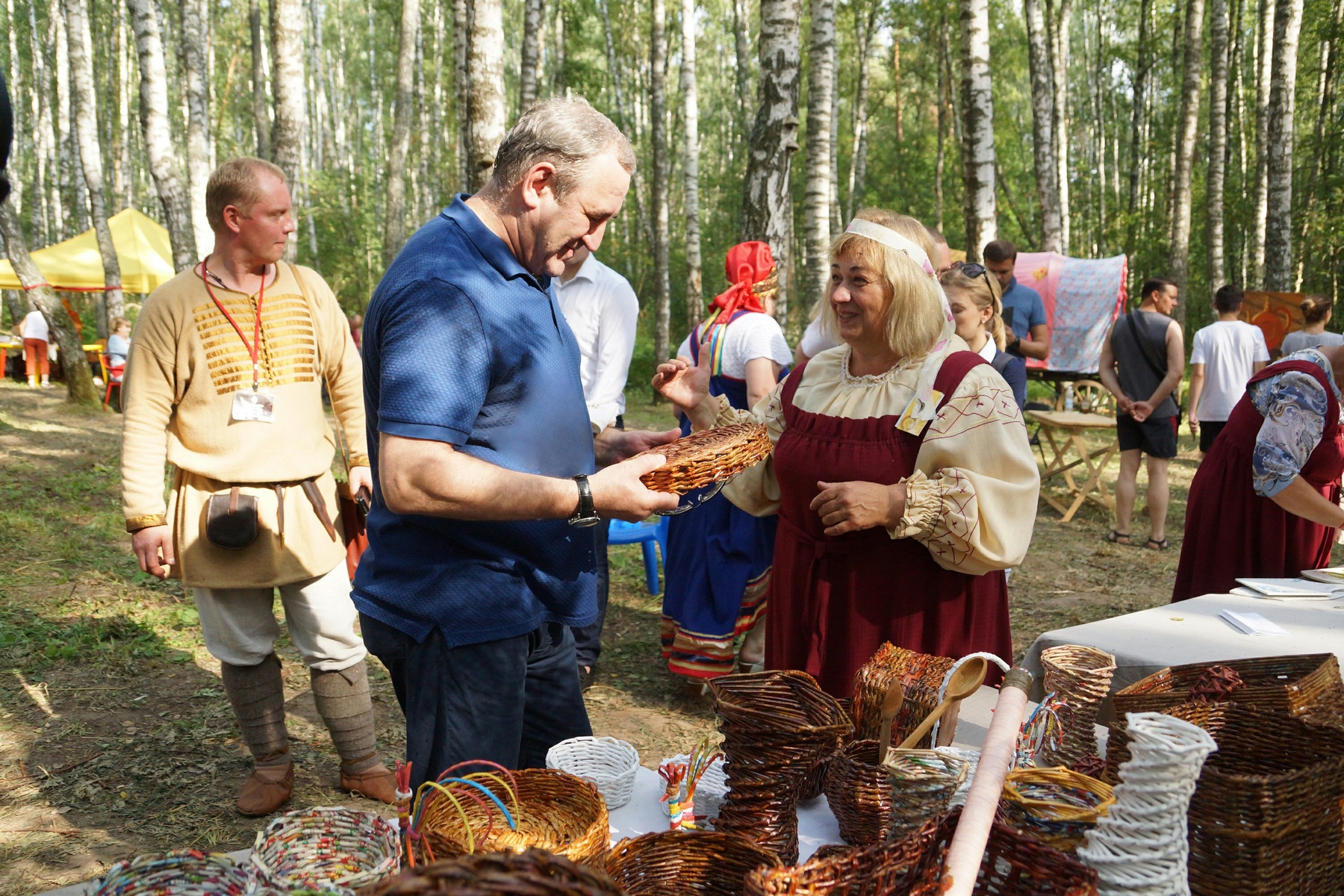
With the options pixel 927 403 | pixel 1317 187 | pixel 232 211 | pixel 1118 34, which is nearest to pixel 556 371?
pixel 927 403

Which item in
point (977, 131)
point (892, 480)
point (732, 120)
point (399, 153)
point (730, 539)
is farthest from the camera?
point (732, 120)

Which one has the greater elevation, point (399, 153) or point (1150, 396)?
point (399, 153)

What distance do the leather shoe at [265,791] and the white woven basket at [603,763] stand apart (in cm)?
191

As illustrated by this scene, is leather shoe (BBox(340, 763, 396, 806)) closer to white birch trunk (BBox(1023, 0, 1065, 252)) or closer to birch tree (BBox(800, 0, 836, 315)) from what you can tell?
birch tree (BBox(800, 0, 836, 315))

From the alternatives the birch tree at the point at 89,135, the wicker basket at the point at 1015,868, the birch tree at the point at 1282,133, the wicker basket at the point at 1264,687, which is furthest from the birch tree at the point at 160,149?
the birch tree at the point at 1282,133

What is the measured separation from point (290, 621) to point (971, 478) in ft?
7.58

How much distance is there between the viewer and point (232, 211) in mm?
3010

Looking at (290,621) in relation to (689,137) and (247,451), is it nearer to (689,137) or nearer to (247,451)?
(247,451)

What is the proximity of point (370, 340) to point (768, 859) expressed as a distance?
3.96 ft

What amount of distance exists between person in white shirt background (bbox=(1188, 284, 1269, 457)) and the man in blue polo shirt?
739cm

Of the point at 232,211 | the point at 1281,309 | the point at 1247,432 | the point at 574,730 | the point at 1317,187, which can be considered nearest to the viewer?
the point at 574,730

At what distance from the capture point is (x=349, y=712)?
3406 mm

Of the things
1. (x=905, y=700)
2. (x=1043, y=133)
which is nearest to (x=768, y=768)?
(x=905, y=700)

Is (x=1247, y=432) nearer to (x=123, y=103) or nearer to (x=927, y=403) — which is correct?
(x=927, y=403)
